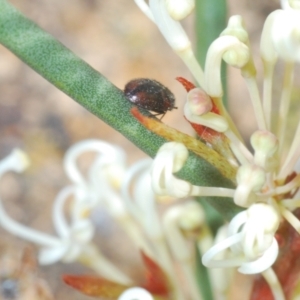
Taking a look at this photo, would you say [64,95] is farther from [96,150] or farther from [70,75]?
[70,75]

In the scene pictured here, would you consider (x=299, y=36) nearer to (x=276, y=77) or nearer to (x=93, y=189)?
(x=93, y=189)

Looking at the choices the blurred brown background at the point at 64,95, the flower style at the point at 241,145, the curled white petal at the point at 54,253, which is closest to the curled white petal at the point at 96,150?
the curled white petal at the point at 54,253

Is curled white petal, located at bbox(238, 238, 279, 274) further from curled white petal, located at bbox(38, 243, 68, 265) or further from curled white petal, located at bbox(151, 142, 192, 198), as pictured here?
curled white petal, located at bbox(38, 243, 68, 265)

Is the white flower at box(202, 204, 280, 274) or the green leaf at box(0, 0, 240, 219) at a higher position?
the green leaf at box(0, 0, 240, 219)

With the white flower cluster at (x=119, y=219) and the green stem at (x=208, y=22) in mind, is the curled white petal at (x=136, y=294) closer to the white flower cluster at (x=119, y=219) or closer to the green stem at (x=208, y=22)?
the white flower cluster at (x=119, y=219)

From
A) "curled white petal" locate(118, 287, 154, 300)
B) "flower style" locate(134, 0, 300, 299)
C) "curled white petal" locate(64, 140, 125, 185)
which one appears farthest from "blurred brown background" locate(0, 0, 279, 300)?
"flower style" locate(134, 0, 300, 299)

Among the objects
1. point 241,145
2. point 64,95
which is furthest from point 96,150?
point 64,95

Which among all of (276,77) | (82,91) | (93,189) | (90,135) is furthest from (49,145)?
(82,91)
